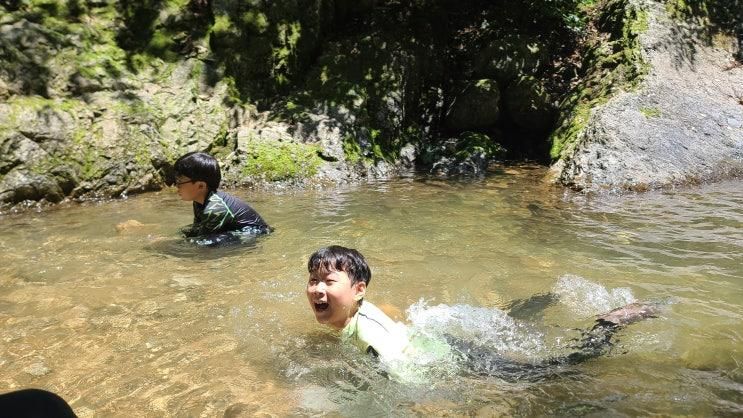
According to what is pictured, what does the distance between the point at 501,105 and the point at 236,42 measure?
5.41 m

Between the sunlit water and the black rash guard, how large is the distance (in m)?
0.27

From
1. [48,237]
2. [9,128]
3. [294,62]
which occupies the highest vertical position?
[294,62]

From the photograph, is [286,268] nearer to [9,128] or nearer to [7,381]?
[7,381]

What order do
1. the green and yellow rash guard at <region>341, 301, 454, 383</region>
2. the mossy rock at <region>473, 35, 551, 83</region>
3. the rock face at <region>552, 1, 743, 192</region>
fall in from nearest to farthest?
the green and yellow rash guard at <region>341, 301, 454, 383</region>
the rock face at <region>552, 1, 743, 192</region>
the mossy rock at <region>473, 35, 551, 83</region>

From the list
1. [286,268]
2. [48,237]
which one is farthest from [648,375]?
[48,237]

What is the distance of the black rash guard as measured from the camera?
6.13 meters

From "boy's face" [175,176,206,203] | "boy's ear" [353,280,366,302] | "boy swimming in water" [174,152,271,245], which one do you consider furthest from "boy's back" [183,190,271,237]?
"boy's ear" [353,280,366,302]

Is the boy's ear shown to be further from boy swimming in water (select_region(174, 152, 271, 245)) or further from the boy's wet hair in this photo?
boy swimming in water (select_region(174, 152, 271, 245))

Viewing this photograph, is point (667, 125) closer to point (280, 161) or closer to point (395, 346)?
point (280, 161)

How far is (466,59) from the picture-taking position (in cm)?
1266

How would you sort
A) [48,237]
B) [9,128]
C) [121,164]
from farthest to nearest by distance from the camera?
[121,164] → [9,128] → [48,237]

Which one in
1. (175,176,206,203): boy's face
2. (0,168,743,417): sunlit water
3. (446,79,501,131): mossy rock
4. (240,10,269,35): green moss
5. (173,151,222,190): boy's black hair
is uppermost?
(240,10,269,35): green moss

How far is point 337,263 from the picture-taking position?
3.68 meters

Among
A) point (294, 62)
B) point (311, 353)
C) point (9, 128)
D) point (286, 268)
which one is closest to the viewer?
point (311, 353)
